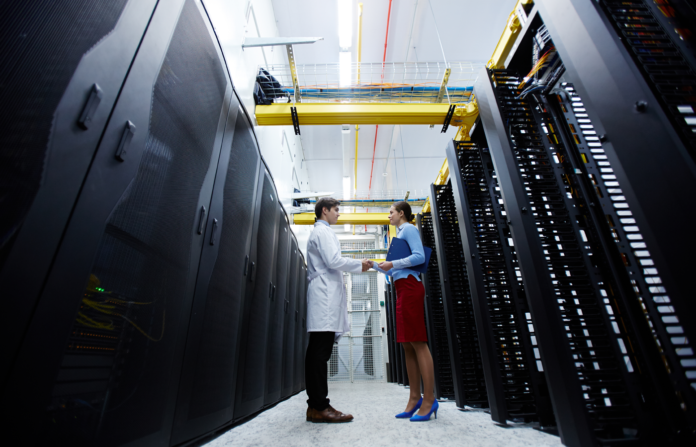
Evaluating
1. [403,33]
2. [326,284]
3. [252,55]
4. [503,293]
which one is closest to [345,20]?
[252,55]

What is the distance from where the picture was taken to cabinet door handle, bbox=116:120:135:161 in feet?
2.57

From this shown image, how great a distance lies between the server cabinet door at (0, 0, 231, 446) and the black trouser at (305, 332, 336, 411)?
0.86 meters

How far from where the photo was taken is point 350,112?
10.3 feet

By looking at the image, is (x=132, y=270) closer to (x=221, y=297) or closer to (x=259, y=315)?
(x=221, y=297)

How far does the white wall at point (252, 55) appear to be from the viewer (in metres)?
2.21

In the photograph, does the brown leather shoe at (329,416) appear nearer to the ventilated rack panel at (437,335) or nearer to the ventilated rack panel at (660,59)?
the ventilated rack panel at (437,335)

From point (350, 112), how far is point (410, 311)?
7.16 ft

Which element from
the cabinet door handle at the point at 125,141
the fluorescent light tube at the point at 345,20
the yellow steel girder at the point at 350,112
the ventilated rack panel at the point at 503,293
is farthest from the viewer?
the fluorescent light tube at the point at 345,20

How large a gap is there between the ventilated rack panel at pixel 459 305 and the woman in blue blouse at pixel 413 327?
1.79 ft

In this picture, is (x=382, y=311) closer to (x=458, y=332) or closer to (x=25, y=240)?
(x=458, y=332)

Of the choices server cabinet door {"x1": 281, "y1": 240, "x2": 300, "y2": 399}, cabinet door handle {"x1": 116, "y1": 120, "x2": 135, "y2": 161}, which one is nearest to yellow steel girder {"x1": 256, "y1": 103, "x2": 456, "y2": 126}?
server cabinet door {"x1": 281, "y1": 240, "x2": 300, "y2": 399}

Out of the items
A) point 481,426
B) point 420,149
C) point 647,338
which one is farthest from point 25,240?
point 420,149

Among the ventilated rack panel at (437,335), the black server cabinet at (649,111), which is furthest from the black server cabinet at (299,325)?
the black server cabinet at (649,111)

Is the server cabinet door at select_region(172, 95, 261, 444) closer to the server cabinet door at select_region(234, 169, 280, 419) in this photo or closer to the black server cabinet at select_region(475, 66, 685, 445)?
the server cabinet door at select_region(234, 169, 280, 419)
